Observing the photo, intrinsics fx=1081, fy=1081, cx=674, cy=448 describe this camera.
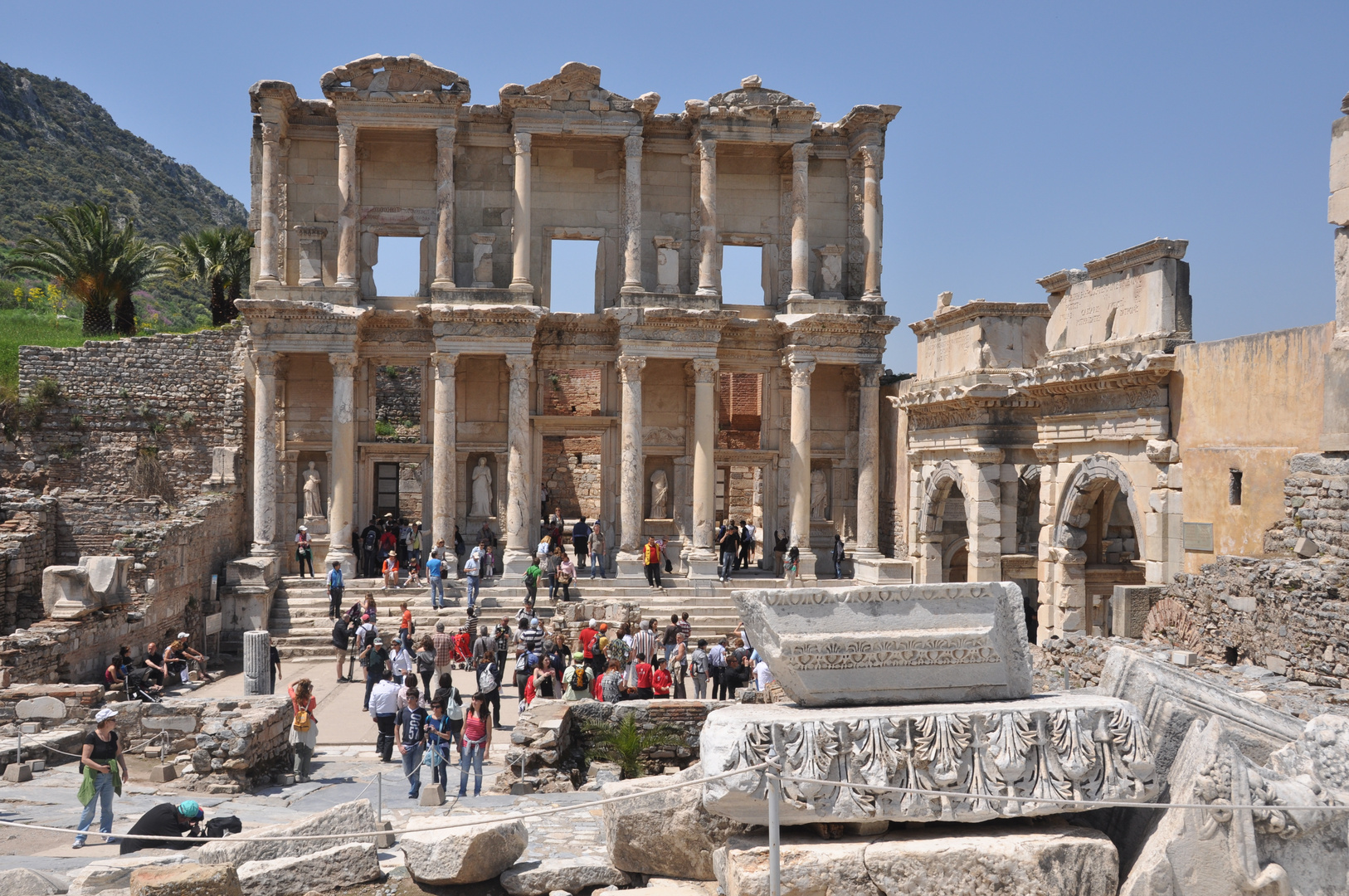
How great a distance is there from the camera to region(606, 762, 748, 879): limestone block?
7.02 meters

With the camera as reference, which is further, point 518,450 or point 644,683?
point 518,450

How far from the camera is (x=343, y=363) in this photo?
2395cm

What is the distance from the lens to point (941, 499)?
2164cm

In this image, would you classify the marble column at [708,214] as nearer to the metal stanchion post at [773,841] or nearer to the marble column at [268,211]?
the marble column at [268,211]

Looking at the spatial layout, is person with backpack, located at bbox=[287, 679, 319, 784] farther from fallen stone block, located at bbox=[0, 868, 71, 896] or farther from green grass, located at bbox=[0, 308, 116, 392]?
green grass, located at bbox=[0, 308, 116, 392]

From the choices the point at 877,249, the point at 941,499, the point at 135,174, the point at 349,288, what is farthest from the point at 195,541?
the point at 135,174

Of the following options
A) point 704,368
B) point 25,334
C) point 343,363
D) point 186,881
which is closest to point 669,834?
point 186,881

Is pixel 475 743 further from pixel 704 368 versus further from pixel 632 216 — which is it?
pixel 632 216

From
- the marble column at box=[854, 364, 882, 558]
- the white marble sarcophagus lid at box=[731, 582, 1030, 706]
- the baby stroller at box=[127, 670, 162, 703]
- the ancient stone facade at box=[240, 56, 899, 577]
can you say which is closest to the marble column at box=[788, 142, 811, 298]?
the ancient stone facade at box=[240, 56, 899, 577]

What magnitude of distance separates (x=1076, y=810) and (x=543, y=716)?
25.3 feet

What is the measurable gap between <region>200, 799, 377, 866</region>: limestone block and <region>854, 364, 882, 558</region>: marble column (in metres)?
19.1

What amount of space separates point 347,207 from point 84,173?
4050 centimetres

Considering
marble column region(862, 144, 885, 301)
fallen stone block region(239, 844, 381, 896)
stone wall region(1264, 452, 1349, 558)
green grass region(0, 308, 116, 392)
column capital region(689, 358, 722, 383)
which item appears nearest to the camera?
fallen stone block region(239, 844, 381, 896)

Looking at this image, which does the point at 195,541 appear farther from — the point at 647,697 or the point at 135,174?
the point at 135,174
